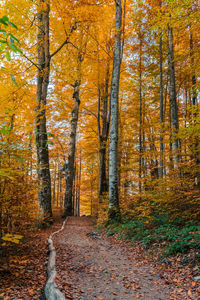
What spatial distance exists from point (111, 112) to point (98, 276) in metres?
5.85

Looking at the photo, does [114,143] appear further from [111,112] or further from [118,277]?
[118,277]

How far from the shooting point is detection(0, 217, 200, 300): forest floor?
2795 mm

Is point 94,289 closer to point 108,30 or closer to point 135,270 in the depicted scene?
Result: point 135,270

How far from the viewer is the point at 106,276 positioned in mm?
3611

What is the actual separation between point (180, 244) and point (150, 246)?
920 millimetres

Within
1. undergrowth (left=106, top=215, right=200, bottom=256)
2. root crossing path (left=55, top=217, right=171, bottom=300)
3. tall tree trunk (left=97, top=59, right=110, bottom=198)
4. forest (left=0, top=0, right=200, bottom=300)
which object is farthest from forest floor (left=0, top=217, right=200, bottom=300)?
tall tree trunk (left=97, top=59, right=110, bottom=198)

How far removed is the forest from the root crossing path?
0.36 metres

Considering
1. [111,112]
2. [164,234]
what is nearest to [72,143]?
[111,112]

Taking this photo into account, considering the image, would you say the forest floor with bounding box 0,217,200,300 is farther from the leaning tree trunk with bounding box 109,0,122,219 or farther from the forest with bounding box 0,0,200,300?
the leaning tree trunk with bounding box 109,0,122,219

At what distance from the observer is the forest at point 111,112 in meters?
3.52

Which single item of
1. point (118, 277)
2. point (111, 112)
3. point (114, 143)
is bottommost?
point (118, 277)

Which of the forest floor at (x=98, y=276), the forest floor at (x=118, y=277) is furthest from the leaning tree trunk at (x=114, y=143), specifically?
the forest floor at (x=98, y=276)

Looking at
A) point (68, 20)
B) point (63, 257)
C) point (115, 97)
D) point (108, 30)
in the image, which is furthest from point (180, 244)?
point (108, 30)

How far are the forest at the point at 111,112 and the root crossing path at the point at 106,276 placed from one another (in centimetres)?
36
